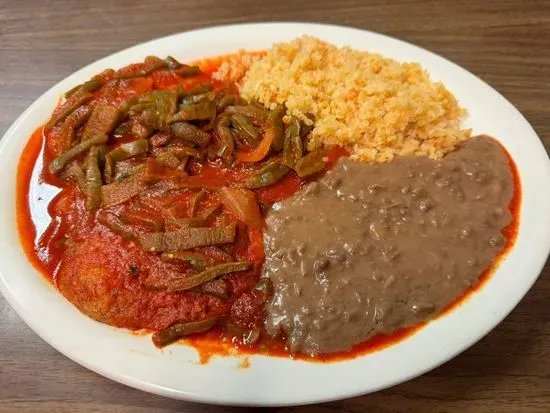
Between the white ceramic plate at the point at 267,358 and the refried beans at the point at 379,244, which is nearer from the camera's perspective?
the white ceramic plate at the point at 267,358

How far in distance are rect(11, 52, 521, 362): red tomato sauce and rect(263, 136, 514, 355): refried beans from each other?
0.04 m

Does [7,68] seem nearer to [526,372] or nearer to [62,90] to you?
[62,90]

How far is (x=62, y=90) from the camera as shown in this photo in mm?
2596

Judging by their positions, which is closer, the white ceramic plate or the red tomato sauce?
the white ceramic plate

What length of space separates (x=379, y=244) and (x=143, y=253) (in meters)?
0.93

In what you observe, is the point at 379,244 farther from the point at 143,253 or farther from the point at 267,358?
the point at 143,253

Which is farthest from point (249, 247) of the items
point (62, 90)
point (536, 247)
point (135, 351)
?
point (62, 90)

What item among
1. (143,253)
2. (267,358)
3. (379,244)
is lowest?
(267,358)

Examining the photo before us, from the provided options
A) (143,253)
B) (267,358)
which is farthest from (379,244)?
(143,253)

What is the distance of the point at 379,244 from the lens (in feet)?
6.51

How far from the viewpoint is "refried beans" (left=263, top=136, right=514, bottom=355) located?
184 centimetres

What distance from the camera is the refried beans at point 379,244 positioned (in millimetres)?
1844

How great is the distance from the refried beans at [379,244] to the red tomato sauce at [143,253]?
0.12ft

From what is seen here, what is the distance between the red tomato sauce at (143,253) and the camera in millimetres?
1816
